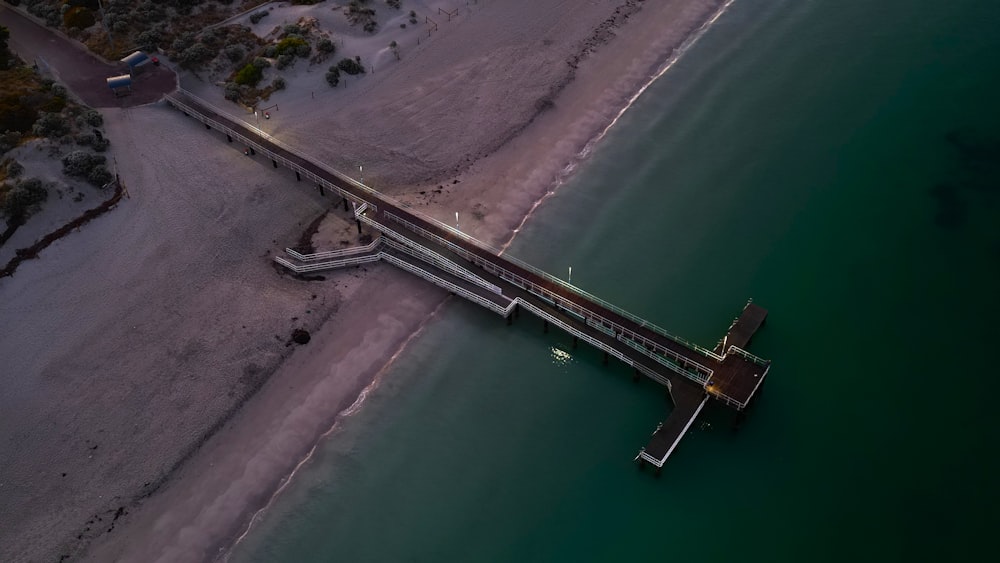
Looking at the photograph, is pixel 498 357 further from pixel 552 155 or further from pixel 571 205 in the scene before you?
pixel 552 155

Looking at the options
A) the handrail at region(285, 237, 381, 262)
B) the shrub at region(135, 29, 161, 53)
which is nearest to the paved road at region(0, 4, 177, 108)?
the shrub at region(135, 29, 161, 53)

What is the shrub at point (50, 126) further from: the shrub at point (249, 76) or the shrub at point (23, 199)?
the shrub at point (249, 76)

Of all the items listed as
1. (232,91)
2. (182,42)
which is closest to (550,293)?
(232,91)

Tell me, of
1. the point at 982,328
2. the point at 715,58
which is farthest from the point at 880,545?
the point at 715,58

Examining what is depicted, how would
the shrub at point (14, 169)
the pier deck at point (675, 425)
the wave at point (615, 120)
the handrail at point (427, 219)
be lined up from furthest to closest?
the wave at point (615, 120)
the shrub at point (14, 169)
the handrail at point (427, 219)
the pier deck at point (675, 425)

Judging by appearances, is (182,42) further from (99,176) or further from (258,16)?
(99,176)

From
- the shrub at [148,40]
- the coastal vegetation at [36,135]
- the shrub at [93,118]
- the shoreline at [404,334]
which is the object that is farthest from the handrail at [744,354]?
the shrub at [148,40]

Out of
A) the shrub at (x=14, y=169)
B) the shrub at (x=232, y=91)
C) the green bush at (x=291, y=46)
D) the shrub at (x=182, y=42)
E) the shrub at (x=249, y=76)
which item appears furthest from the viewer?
the shrub at (x=182, y=42)
